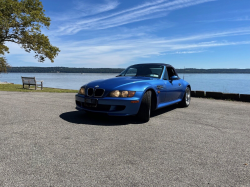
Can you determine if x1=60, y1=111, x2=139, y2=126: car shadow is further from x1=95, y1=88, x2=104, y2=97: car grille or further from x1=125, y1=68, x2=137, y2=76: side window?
x1=125, y1=68, x2=137, y2=76: side window

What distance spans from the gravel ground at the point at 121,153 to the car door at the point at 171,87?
47.4 inches

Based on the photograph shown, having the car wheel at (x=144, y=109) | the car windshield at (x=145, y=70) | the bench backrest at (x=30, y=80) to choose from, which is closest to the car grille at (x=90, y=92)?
the car wheel at (x=144, y=109)

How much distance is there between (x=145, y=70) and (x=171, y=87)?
91 centimetres

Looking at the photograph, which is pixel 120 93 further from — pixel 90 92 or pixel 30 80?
pixel 30 80

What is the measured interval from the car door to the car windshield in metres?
0.29

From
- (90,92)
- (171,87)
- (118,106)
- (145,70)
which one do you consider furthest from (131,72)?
(118,106)

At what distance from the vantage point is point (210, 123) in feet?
16.6

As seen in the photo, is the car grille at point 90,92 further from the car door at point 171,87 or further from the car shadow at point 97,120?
the car door at point 171,87

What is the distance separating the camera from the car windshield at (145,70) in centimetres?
605

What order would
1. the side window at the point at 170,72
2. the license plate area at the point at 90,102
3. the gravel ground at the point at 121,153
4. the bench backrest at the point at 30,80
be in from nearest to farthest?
1. the gravel ground at the point at 121,153
2. the license plate area at the point at 90,102
3. the side window at the point at 170,72
4. the bench backrest at the point at 30,80

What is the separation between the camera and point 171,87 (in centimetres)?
621

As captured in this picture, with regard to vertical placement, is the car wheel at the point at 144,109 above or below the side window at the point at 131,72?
below

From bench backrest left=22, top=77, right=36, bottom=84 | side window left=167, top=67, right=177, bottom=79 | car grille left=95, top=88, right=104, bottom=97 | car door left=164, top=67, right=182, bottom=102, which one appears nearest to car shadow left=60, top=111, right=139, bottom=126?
car grille left=95, top=88, right=104, bottom=97

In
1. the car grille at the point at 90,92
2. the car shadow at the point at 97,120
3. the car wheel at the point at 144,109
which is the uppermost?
the car grille at the point at 90,92
